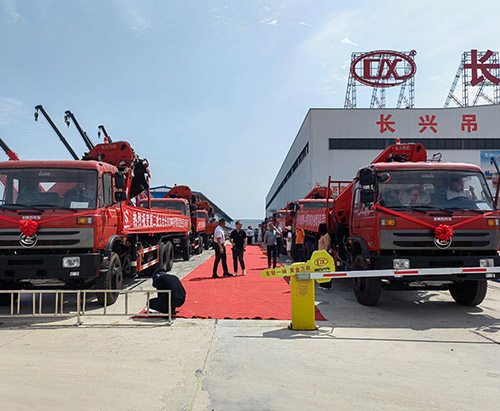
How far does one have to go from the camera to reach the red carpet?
651cm

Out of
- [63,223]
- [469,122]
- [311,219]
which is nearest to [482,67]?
[469,122]

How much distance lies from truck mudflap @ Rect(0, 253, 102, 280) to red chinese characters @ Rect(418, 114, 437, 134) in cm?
3186

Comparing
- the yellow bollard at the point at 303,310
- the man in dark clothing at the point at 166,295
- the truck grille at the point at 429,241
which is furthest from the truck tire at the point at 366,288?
the man in dark clothing at the point at 166,295

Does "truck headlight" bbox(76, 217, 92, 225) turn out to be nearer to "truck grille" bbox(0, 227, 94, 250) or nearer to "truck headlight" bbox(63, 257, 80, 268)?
"truck grille" bbox(0, 227, 94, 250)

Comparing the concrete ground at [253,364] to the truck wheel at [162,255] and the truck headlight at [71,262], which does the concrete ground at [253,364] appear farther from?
Result: the truck wheel at [162,255]

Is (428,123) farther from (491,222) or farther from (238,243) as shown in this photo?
(491,222)

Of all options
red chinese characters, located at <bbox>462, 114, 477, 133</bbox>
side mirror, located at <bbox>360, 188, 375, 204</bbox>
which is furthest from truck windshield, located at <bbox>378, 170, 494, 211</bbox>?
red chinese characters, located at <bbox>462, 114, 477, 133</bbox>

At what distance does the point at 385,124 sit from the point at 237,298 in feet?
92.2

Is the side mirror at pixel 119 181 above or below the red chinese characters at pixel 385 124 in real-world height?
below

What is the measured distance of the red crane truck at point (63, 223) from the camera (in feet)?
20.3

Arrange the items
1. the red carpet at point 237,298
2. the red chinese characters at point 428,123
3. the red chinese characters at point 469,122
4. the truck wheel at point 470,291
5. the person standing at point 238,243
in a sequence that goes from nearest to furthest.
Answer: the red carpet at point 237,298
the truck wheel at point 470,291
the person standing at point 238,243
the red chinese characters at point 428,123
the red chinese characters at point 469,122

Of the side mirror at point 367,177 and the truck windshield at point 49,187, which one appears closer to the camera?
the truck windshield at point 49,187

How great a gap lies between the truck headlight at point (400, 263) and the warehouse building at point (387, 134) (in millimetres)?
24883

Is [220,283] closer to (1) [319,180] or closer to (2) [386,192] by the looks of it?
(2) [386,192]
